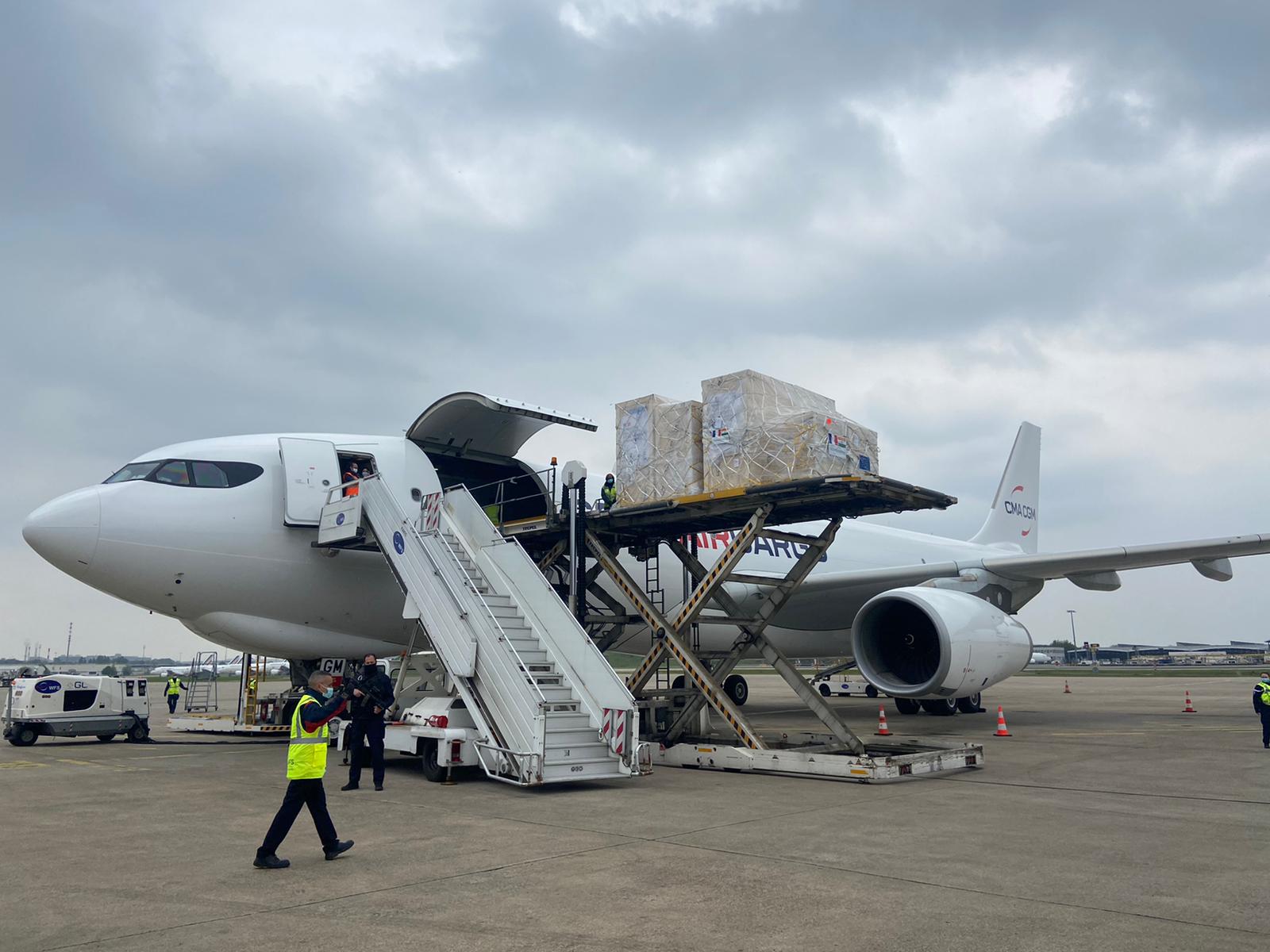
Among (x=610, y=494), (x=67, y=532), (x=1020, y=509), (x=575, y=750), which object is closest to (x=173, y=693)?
(x=67, y=532)

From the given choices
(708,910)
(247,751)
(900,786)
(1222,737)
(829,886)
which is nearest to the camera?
(708,910)

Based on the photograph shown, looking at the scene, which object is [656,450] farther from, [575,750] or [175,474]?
[175,474]

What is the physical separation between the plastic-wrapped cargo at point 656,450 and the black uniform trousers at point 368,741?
3871 millimetres

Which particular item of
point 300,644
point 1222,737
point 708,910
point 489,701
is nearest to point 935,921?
point 708,910

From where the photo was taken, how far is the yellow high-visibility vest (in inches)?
207

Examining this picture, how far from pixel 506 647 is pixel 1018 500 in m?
19.4

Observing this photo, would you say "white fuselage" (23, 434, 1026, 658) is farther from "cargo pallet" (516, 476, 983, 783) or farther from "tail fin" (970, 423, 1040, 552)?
"tail fin" (970, 423, 1040, 552)

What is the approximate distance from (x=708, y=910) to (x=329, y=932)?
66.3 inches

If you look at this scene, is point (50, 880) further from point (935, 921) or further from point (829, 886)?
point (935, 921)

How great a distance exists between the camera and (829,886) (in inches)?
185

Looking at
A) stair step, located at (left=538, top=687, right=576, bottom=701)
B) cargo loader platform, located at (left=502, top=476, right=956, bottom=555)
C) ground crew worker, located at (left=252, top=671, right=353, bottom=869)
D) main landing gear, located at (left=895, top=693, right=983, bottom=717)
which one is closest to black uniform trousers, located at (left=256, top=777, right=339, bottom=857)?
ground crew worker, located at (left=252, top=671, right=353, bottom=869)

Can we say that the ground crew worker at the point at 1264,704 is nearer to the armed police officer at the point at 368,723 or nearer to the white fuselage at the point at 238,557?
the armed police officer at the point at 368,723

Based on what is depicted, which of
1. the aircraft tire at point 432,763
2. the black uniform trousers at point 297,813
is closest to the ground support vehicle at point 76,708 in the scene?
the aircraft tire at point 432,763

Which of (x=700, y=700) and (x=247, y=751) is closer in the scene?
(x=700, y=700)
